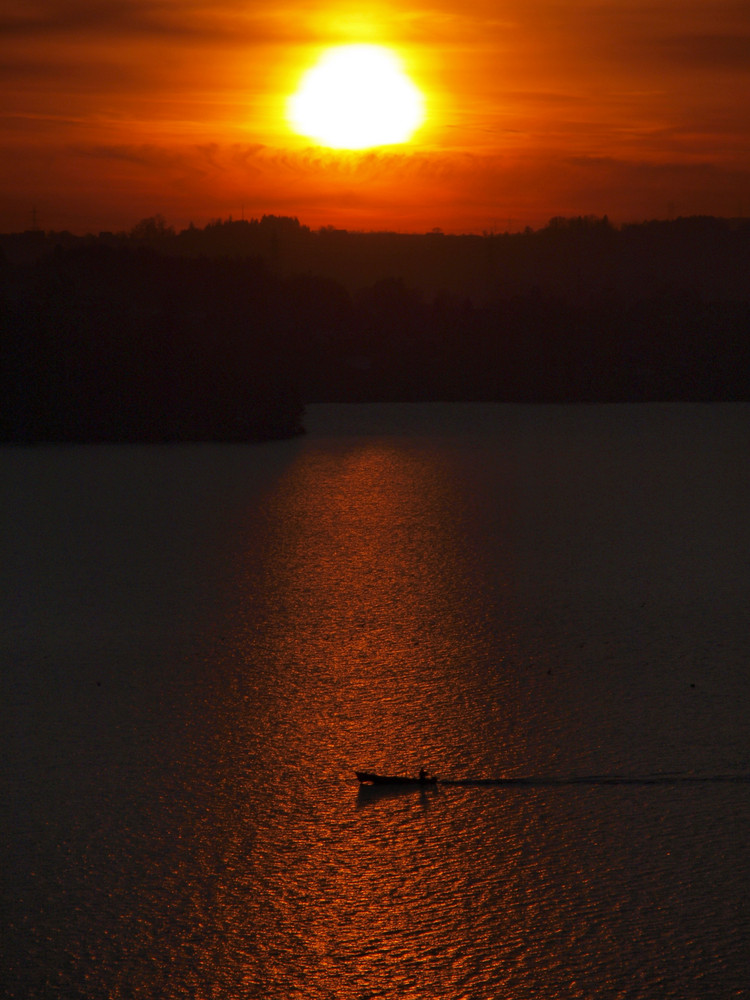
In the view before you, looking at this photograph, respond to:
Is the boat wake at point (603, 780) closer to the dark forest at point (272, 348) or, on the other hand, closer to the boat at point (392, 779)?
the boat at point (392, 779)

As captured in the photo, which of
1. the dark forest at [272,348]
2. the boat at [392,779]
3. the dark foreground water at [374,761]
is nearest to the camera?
the dark foreground water at [374,761]

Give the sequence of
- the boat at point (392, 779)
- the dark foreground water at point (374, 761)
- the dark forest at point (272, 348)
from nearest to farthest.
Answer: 1. the dark foreground water at point (374, 761)
2. the boat at point (392, 779)
3. the dark forest at point (272, 348)

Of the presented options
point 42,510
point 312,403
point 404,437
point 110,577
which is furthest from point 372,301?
point 110,577

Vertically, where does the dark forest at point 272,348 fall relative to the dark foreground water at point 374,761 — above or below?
above

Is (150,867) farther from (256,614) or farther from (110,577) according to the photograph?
(110,577)

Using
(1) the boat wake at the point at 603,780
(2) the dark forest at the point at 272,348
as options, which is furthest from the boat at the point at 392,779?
(2) the dark forest at the point at 272,348

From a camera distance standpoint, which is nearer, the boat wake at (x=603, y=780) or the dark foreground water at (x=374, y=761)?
the dark foreground water at (x=374, y=761)
